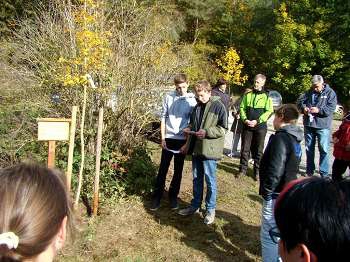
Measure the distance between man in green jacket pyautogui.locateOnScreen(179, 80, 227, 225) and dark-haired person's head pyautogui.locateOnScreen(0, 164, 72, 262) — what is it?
127 inches

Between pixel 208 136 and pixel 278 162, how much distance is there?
1.26 metres

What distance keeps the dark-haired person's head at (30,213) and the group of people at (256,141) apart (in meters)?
0.75

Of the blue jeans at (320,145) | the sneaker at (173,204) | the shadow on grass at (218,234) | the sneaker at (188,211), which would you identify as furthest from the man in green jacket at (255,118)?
the sneaker at (188,211)

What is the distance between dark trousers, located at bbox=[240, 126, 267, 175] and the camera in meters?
6.78

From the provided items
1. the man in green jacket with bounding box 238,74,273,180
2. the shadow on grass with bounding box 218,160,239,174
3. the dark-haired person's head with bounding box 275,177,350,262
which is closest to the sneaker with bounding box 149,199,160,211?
the man in green jacket with bounding box 238,74,273,180

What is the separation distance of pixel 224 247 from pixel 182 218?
808mm

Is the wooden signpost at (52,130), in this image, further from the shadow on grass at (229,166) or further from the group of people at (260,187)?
the shadow on grass at (229,166)

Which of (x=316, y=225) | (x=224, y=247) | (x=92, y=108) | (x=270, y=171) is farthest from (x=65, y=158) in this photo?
(x=316, y=225)

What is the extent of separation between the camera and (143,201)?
5.53 metres

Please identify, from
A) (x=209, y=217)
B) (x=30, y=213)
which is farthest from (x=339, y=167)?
(x=30, y=213)

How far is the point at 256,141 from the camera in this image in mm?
6820

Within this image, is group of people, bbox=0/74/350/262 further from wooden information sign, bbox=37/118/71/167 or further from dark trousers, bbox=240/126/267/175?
wooden information sign, bbox=37/118/71/167

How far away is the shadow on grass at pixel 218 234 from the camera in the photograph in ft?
14.3

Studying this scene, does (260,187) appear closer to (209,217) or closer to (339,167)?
(209,217)
